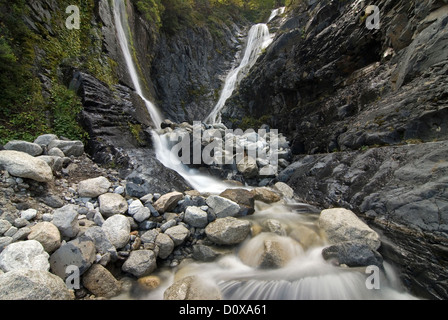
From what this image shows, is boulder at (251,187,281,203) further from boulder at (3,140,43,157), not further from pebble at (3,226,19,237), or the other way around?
boulder at (3,140,43,157)

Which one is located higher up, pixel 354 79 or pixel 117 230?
pixel 354 79

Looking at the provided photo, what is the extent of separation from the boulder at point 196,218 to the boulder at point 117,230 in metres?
1.05

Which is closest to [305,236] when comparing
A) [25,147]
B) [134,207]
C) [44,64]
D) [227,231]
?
[227,231]

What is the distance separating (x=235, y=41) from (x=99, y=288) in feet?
82.2

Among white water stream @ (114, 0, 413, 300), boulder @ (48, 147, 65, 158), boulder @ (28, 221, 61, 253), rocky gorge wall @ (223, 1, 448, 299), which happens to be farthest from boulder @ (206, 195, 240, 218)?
boulder @ (48, 147, 65, 158)

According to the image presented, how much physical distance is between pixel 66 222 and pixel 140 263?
1.21 meters

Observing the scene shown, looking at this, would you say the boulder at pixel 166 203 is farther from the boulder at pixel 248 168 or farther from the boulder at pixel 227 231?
the boulder at pixel 248 168

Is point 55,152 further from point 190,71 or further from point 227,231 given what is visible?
point 190,71

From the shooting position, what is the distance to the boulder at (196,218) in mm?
3867

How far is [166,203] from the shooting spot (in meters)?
4.09

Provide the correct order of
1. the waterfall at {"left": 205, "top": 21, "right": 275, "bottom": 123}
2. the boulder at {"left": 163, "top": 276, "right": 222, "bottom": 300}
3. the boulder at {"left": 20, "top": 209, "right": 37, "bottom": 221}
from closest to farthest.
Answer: the boulder at {"left": 163, "top": 276, "right": 222, "bottom": 300} < the boulder at {"left": 20, "top": 209, "right": 37, "bottom": 221} < the waterfall at {"left": 205, "top": 21, "right": 275, "bottom": 123}

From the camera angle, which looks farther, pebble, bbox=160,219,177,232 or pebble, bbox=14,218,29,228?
pebble, bbox=160,219,177,232

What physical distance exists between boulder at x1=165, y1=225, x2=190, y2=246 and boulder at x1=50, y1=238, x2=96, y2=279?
1.18 metres

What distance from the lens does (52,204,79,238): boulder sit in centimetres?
282
